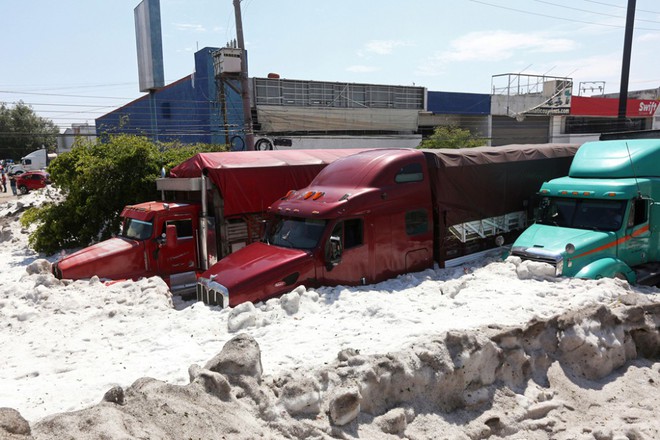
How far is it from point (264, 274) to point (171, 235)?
3.37 meters

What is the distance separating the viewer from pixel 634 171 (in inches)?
405

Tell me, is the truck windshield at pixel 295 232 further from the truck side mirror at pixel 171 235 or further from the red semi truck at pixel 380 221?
the truck side mirror at pixel 171 235

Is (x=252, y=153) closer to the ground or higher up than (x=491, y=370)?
higher up

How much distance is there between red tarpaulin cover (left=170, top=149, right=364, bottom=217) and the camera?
11.3 meters

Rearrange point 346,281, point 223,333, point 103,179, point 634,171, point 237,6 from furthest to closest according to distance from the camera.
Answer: point 237,6 → point 103,179 → point 634,171 → point 346,281 → point 223,333

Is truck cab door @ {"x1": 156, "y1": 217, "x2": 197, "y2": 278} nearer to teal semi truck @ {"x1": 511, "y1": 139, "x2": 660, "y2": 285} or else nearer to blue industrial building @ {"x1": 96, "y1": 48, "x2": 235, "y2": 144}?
teal semi truck @ {"x1": 511, "y1": 139, "x2": 660, "y2": 285}

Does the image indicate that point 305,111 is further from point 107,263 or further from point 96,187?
point 107,263

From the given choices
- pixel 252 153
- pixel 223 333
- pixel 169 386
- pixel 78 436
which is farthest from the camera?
pixel 252 153

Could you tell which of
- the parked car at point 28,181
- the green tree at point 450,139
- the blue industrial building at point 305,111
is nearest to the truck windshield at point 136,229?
the blue industrial building at point 305,111

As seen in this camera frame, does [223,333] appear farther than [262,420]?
Yes

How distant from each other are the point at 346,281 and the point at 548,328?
11.2 ft

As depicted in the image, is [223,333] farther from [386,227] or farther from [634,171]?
[634,171]

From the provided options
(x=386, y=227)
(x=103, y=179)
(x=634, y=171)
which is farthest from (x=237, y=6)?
(x=634, y=171)

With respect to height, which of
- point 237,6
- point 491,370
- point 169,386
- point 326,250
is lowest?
point 491,370
